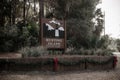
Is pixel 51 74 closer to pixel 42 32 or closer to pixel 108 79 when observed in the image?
pixel 108 79

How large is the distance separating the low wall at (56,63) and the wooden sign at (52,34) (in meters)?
2.21

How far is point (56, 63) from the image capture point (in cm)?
857

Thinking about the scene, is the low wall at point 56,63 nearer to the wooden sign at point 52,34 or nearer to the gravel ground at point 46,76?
the gravel ground at point 46,76

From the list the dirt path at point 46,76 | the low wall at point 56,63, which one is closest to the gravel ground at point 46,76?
the dirt path at point 46,76

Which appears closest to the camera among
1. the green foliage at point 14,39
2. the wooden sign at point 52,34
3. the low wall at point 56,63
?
the low wall at point 56,63

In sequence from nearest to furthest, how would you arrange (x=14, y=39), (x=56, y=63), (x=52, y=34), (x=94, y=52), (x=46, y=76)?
(x=46, y=76) < (x=56, y=63) < (x=52, y=34) < (x=94, y=52) < (x=14, y=39)

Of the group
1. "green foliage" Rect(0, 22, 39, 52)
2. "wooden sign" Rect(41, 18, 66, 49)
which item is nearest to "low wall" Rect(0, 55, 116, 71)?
"wooden sign" Rect(41, 18, 66, 49)

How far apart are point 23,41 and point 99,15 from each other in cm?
961

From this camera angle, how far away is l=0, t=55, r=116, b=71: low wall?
8047mm

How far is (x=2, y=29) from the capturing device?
14523mm

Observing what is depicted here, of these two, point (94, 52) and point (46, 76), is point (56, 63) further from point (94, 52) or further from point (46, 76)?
point (94, 52)

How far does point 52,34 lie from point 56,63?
2999 mm

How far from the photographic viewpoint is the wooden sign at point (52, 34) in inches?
427

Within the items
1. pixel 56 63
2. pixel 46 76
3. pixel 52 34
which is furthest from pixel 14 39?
pixel 46 76
